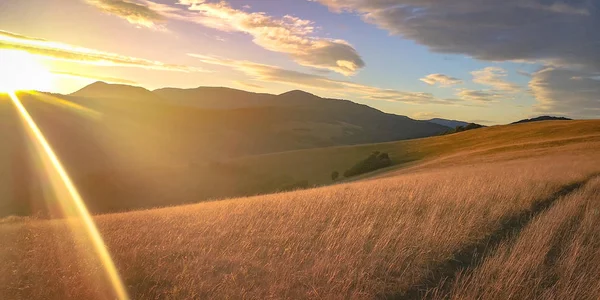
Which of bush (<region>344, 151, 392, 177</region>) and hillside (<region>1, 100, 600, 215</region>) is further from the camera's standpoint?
bush (<region>344, 151, 392, 177</region>)

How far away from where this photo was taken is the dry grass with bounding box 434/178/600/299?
5625mm

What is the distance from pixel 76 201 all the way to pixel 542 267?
5203 cm

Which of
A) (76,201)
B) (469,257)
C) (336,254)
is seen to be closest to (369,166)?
(76,201)

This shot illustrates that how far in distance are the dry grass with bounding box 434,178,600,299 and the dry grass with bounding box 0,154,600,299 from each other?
0.72 metres

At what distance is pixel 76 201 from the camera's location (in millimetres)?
48062

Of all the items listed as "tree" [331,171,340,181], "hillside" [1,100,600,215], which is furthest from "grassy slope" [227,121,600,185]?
"tree" [331,171,340,181]

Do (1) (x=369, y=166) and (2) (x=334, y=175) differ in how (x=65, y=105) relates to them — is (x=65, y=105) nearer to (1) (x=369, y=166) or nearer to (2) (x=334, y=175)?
(2) (x=334, y=175)

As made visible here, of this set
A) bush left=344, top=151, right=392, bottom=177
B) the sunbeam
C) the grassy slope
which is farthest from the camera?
the sunbeam

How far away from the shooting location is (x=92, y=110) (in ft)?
396

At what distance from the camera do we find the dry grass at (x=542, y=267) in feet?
18.5

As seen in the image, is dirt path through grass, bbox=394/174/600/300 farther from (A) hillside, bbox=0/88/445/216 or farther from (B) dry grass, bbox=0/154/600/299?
(A) hillside, bbox=0/88/445/216

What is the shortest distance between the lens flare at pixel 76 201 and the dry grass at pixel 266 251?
152mm

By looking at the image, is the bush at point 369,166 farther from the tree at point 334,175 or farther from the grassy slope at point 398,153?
the grassy slope at point 398,153

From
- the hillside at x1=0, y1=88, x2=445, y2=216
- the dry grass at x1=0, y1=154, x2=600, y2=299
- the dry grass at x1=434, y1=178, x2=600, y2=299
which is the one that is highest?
the dry grass at x1=434, y1=178, x2=600, y2=299
